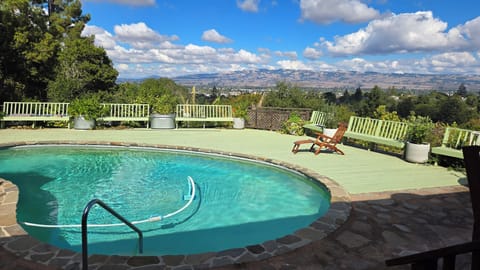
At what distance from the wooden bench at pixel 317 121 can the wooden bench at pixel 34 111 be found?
796 cm

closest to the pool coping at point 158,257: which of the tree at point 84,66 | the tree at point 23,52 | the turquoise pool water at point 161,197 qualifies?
the turquoise pool water at point 161,197

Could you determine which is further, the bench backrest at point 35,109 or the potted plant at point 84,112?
the bench backrest at point 35,109

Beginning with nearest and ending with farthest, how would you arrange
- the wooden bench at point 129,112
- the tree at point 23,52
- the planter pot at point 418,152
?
the planter pot at point 418,152 → the wooden bench at point 129,112 → the tree at point 23,52

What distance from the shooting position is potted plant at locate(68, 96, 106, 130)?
429 inches

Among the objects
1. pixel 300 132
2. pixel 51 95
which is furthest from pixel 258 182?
pixel 51 95

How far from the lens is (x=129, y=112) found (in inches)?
471

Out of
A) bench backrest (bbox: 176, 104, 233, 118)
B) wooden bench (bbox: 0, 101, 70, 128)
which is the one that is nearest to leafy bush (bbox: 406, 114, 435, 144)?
bench backrest (bbox: 176, 104, 233, 118)

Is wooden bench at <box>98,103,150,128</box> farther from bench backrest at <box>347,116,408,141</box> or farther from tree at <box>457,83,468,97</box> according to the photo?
tree at <box>457,83,468,97</box>

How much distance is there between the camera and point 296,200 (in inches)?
215

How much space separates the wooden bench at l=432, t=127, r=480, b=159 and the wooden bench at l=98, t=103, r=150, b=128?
29.3 feet

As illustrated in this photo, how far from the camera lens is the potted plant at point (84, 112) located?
10.9 metres

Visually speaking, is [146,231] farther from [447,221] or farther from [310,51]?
[310,51]

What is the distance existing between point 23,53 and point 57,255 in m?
14.7

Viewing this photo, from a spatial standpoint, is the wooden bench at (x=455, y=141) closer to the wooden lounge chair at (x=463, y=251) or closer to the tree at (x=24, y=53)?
the wooden lounge chair at (x=463, y=251)
